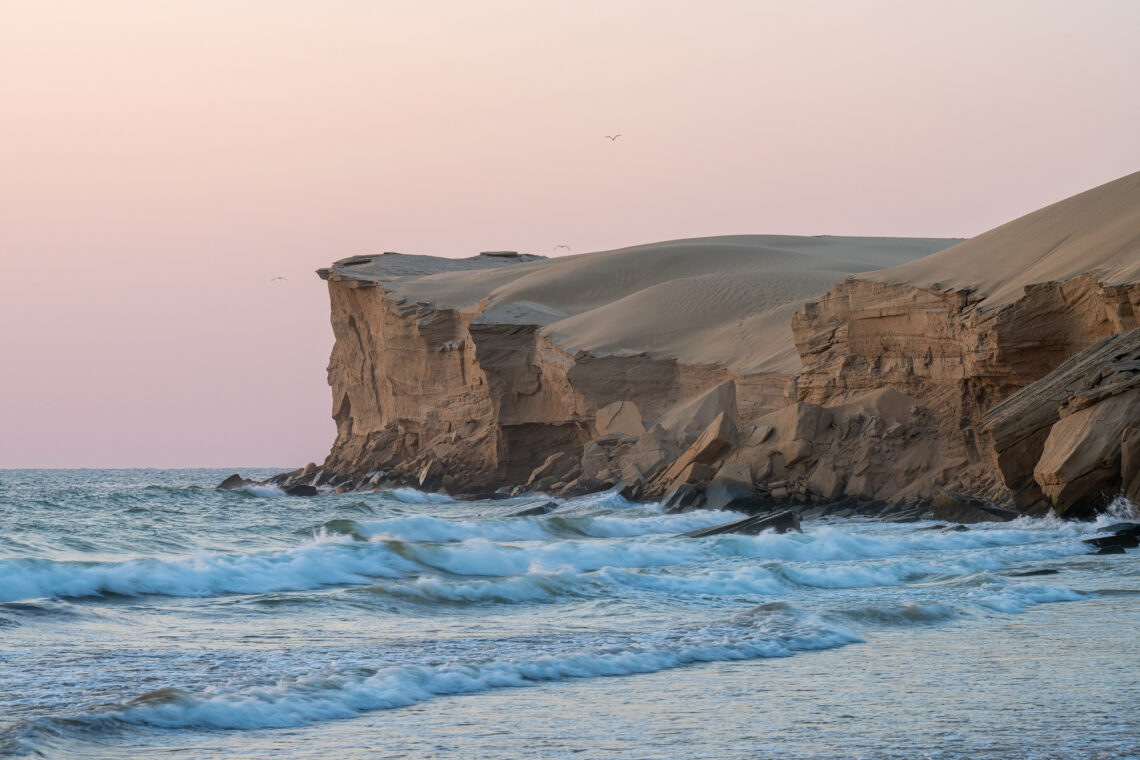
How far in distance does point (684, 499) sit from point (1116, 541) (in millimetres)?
11360

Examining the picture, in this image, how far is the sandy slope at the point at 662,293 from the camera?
4066 centimetres

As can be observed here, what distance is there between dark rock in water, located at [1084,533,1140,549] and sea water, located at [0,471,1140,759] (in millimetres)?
220

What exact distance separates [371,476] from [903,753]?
45.1 meters

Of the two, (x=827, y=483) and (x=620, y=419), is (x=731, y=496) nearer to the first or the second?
(x=827, y=483)

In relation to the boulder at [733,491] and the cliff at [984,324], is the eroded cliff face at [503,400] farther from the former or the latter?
the boulder at [733,491]

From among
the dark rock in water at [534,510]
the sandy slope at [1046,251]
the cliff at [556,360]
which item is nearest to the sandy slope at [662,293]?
the cliff at [556,360]

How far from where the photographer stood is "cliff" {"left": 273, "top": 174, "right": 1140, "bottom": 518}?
23672 millimetres

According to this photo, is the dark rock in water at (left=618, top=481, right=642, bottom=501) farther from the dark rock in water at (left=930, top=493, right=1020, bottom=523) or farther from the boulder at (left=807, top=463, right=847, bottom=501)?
the dark rock in water at (left=930, top=493, right=1020, bottom=523)

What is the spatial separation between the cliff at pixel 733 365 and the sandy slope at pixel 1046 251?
0.07m

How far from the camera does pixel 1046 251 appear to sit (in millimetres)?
25938

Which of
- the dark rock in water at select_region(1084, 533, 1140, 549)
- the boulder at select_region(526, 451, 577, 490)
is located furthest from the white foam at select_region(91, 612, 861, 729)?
the boulder at select_region(526, 451, 577, 490)

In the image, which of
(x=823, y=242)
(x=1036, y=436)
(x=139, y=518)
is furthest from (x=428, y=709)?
(x=823, y=242)

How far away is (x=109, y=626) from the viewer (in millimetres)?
10570

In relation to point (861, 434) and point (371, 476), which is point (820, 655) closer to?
point (861, 434)
